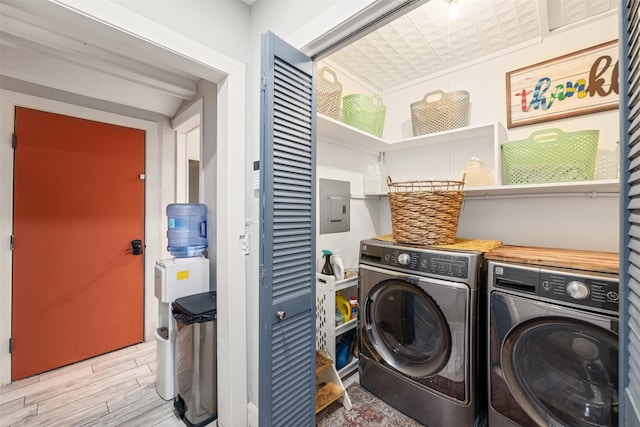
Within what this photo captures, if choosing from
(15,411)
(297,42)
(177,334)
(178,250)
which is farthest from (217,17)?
(15,411)

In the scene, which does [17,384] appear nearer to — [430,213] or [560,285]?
[430,213]

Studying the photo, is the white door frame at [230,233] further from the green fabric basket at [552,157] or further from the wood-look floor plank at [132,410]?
the green fabric basket at [552,157]

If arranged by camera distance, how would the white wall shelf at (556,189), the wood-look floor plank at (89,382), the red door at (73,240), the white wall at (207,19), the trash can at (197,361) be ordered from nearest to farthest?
1. the white wall at (207,19)
2. the white wall shelf at (556,189)
3. the trash can at (197,361)
4. the wood-look floor plank at (89,382)
5. the red door at (73,240)

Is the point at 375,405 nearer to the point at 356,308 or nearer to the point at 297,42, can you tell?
the point at 356,308

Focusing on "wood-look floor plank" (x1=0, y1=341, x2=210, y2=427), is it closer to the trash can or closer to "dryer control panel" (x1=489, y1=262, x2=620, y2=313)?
the trash can

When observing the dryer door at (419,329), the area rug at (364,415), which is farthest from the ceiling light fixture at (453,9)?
the area rug at (364,415)

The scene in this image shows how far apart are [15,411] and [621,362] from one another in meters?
3.11

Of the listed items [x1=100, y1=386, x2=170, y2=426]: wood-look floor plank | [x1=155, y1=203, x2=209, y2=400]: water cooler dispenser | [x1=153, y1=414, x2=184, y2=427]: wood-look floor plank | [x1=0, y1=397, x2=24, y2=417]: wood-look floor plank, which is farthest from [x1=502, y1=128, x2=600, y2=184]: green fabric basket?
[x1=0, y1=397, x2=24, y2=417]: wood-look floor plank

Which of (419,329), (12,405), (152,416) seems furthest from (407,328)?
(12,405)

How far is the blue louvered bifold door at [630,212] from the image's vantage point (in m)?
0.61

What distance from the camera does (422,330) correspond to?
1616mm

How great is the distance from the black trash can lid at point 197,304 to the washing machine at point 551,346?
1.56 m

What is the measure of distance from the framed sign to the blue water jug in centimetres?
245

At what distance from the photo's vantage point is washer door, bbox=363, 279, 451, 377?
1.52 metres
